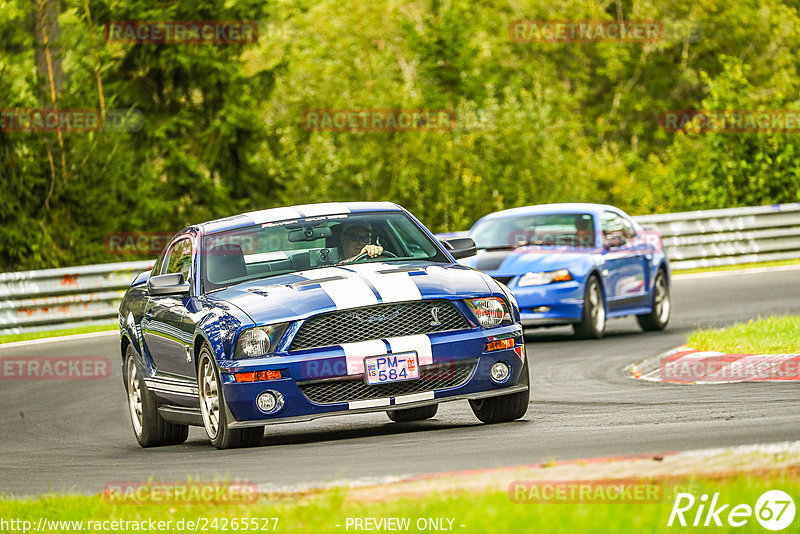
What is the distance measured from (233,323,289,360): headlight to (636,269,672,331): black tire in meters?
9.57

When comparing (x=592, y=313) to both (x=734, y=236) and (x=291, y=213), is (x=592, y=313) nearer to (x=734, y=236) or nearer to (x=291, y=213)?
(x=291, y=213)

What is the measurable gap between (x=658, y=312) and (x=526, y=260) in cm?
214

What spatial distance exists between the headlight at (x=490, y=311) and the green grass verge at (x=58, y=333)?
39.5 feet

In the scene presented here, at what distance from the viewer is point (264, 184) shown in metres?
35.7

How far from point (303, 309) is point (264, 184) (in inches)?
1067

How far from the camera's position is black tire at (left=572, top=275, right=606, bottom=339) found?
16.5 meters

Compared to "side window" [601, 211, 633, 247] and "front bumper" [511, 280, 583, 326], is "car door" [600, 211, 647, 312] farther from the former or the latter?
"front bumper" [511, 280, 583, 326]

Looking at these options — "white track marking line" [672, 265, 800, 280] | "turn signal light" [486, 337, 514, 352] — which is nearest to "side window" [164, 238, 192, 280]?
"turn signal light" [486, 337, 514, 352]

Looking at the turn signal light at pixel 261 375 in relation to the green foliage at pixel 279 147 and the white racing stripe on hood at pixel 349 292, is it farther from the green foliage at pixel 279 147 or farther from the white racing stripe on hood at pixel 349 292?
the green foliage at pixel 279 147

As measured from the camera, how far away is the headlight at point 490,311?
9.20 metres

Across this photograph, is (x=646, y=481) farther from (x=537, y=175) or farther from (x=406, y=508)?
(x=537, y=175)

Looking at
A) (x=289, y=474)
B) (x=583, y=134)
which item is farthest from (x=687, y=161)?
(x=289, y=474)

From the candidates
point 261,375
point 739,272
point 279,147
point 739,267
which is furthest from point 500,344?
point 279,147

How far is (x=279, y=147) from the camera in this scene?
36.2 m
